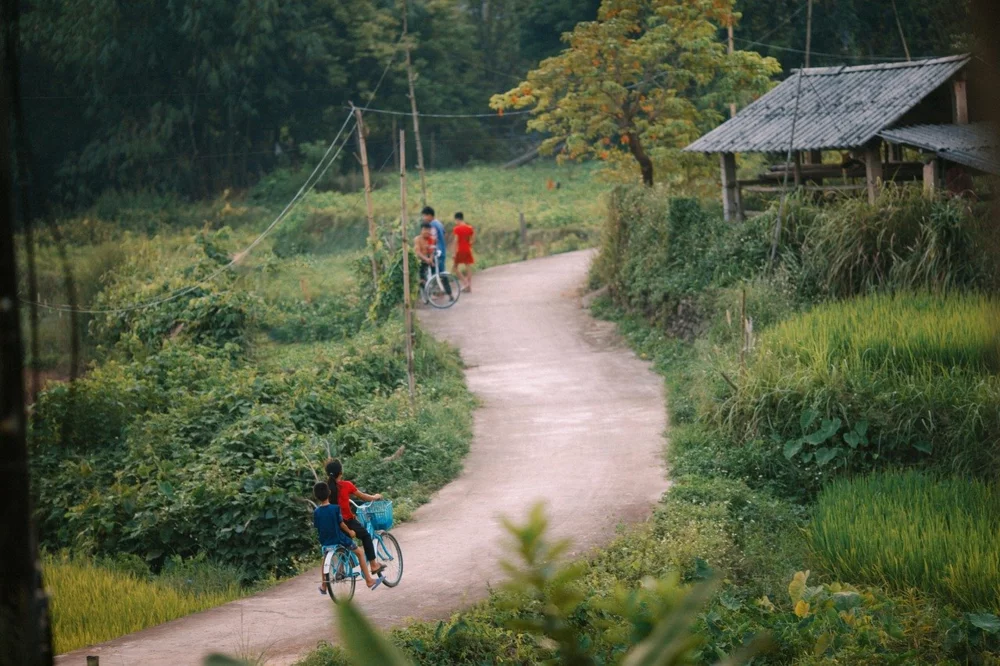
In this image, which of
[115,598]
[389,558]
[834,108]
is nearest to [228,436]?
[115,598]

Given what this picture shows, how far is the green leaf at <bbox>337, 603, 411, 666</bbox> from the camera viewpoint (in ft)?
3.59

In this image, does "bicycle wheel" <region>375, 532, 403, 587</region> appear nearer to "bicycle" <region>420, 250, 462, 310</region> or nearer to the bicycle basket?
the bicycle basket

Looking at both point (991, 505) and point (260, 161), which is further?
point (260, 161)

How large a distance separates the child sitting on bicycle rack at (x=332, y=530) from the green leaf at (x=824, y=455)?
488cm

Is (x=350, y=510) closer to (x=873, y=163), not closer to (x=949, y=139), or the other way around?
(x=949, y=139)

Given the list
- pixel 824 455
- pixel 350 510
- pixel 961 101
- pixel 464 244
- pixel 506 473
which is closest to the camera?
pixel 350 510

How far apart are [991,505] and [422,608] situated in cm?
461

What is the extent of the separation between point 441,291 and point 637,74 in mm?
6448

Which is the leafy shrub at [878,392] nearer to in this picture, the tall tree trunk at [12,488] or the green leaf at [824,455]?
the green leaf at [824,455]

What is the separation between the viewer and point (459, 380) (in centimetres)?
1520

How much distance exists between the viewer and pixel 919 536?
27.6ft

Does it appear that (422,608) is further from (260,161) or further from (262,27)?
(260,161)

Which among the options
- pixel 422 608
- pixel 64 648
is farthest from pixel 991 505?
pixel 64 648

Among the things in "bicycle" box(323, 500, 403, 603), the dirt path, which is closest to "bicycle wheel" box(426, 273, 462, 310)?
the dirt path
